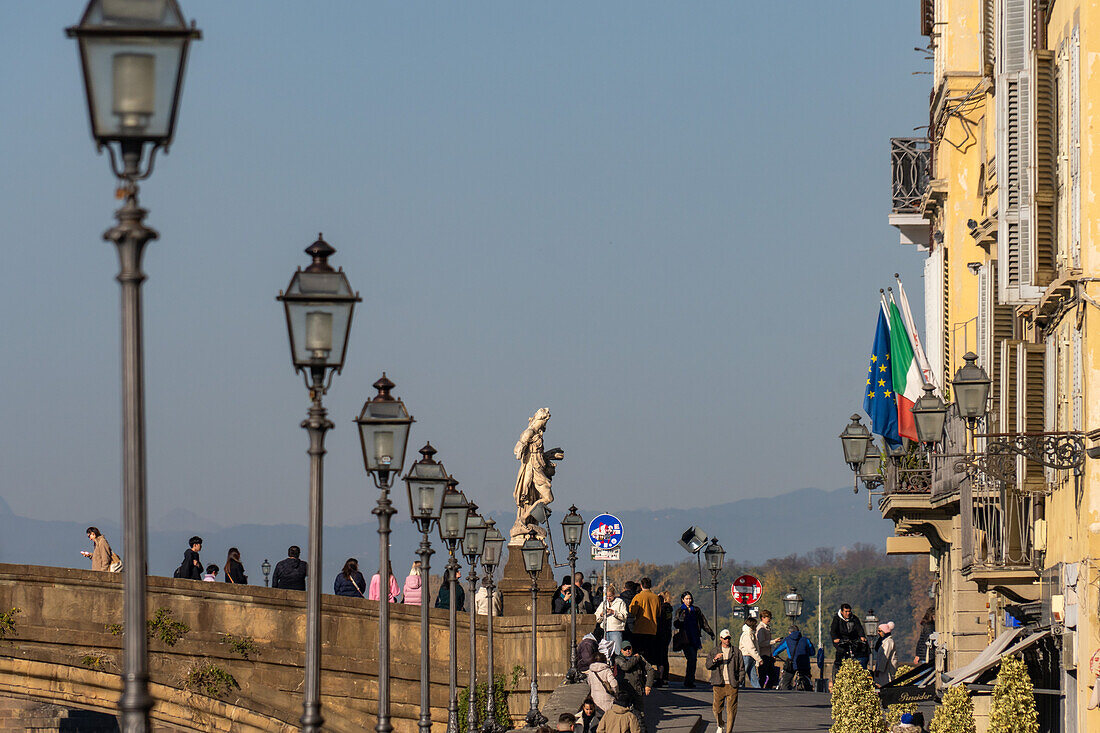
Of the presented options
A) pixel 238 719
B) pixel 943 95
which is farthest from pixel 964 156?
pixel 238 719

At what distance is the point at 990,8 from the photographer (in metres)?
24.7

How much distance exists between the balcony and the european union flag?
3197 millimetres

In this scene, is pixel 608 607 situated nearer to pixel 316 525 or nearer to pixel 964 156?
pixel 964 156

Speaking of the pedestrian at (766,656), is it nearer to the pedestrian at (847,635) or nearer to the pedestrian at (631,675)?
the pedestrian at (847,635)

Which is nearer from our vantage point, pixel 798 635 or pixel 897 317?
pixel 897 317

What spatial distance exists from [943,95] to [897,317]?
11.5 feet

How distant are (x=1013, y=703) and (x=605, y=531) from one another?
628 inches

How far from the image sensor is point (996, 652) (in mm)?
21703

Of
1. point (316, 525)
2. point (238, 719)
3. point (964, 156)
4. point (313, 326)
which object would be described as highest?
point (964, 156)

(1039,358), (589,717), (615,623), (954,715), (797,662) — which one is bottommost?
(797,662)

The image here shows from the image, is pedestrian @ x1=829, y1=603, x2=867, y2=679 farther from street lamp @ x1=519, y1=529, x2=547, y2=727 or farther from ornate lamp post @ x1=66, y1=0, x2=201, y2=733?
ornate lamp post @ x1=66, y1=0, x2=201, y2=733

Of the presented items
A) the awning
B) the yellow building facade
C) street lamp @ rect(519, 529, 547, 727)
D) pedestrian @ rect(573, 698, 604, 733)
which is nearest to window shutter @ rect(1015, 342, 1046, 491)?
the yellow building facade

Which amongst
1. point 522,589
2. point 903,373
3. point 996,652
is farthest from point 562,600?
point 996,652

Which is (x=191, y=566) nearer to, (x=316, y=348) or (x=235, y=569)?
(x=235, y=569)
